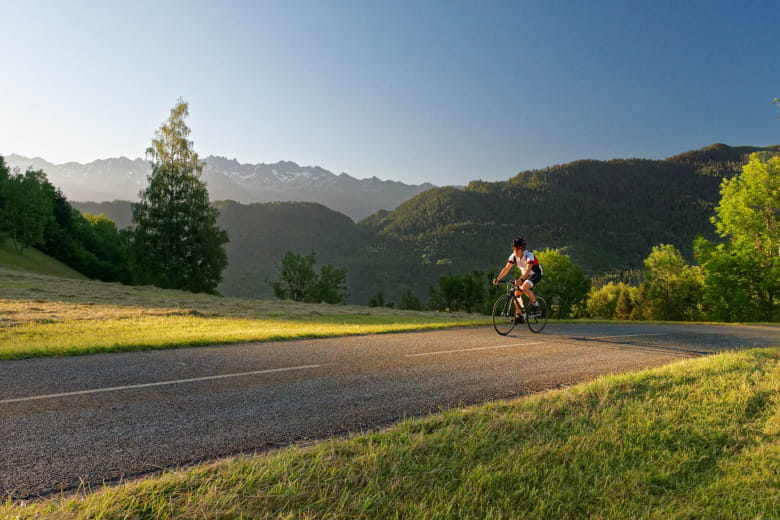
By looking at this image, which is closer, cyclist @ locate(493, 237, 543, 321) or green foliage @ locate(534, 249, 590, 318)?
cyclist @ locate(493, 237, 543, 321)

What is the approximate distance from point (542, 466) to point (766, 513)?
1.41 metres

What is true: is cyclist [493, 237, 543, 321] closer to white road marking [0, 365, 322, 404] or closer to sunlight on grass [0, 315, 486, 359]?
sunlight on grass [0, 315, 486, 359]

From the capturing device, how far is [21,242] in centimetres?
5044

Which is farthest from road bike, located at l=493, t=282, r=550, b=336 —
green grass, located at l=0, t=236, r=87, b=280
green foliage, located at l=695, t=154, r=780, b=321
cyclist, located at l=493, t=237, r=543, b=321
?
green grass, located at l=0, t=236, r=87, b=280

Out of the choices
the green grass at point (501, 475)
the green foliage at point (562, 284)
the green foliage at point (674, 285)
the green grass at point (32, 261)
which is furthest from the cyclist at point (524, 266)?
the green foliage at point (562, 284)

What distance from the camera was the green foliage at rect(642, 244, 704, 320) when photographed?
55.6m

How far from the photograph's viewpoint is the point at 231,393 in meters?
5.85

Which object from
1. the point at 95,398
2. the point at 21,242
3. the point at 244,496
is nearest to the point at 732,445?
the point at 244,496

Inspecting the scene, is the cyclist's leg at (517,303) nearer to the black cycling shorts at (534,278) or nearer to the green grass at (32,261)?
the black cycling shorts at (534,278)

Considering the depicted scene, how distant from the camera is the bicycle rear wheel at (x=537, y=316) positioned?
43.8 ft

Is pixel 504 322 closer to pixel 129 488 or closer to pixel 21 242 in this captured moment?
pixel 129 488

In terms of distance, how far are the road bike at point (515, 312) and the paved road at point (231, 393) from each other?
2496mm

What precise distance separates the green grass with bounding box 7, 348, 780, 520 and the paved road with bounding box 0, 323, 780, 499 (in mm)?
676

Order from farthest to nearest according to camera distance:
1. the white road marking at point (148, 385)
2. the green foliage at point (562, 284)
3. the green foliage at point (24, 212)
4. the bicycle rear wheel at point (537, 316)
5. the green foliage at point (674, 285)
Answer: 1. the green foliage at point (562, 284)
2. the green foliage at point (674, 285)
3. the green foliage at point (24, 212)
4. the bicycle rear wheel at point (537, 316)
5. the white road marking at point (148, 385)
